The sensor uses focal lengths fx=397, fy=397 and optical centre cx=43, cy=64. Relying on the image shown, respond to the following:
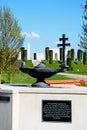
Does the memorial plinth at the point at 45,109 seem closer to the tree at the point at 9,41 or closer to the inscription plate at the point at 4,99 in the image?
the inscription plate at the point at 4,99

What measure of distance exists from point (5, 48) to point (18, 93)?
18684mm

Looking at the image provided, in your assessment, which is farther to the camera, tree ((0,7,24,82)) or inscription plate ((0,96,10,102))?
tree ((0,7,24,82))

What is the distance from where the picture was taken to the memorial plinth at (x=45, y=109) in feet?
32.6

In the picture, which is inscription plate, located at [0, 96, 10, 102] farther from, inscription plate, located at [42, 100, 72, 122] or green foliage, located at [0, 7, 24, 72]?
green foliage, located at [0, 7, 24, 72]

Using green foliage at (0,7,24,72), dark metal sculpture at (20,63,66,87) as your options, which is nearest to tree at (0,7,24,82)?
green foliage at (0,7,24,72)

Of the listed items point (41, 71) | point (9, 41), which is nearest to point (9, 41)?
point (9, 41)

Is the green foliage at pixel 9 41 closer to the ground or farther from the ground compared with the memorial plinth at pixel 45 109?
farther from the ground

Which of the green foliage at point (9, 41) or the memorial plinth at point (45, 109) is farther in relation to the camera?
the green foliage at point (9, 41)

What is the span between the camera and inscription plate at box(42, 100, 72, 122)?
9906 mm

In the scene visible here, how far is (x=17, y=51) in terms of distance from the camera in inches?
1142

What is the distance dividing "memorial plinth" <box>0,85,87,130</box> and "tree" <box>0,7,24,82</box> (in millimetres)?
18070

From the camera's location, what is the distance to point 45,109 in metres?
9.94

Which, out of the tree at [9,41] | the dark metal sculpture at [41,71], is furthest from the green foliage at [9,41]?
the dark metal sculpture at [41,71]

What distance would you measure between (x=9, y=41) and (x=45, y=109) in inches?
754
